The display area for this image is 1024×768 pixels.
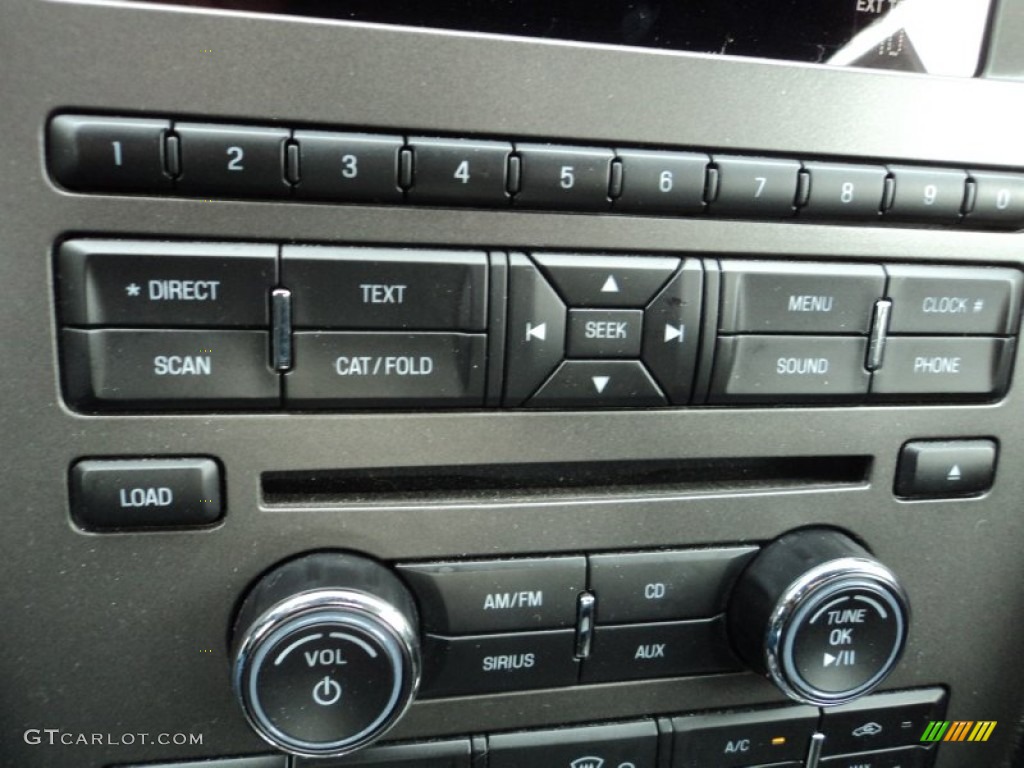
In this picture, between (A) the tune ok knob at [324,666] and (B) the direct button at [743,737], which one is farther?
(B) the direct button at [743,737]

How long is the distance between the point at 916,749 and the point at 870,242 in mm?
389

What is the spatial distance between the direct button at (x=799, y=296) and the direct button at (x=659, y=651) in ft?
0.68

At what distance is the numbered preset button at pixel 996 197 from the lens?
49cm

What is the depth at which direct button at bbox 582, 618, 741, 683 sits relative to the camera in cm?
51

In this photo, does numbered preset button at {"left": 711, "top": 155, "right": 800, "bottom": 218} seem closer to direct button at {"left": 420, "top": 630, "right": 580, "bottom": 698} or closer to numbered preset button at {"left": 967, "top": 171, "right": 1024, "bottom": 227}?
numbered preset button at {"left": 967, "top": 171, "right": 1024, "bottom": 227}

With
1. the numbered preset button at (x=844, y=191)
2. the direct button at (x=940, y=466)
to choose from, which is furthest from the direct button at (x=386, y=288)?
the direct button at (x=940, y=466)

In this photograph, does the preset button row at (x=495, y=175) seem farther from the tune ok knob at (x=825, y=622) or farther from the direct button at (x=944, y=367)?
the tune ok knob at (x=825, y=622)

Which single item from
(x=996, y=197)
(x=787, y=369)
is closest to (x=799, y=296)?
(x=787, y=369)

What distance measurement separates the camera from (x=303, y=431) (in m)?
0.44

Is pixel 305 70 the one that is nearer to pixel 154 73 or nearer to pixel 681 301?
pixel 154 73

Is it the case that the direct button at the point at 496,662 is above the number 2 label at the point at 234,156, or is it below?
below

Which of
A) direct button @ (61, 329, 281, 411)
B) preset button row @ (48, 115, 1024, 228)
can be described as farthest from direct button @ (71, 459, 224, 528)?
preset button row @ (48, 115, 1024, 228)

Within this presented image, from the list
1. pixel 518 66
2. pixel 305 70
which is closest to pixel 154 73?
pixel 305 70

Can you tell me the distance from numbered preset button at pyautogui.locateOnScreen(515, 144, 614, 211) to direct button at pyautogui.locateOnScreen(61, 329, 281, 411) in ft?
0.57
